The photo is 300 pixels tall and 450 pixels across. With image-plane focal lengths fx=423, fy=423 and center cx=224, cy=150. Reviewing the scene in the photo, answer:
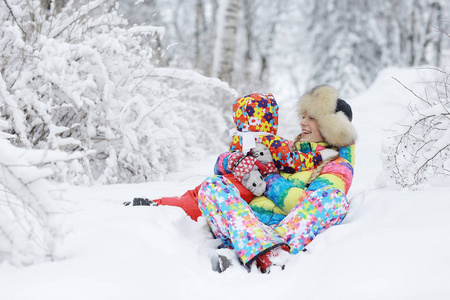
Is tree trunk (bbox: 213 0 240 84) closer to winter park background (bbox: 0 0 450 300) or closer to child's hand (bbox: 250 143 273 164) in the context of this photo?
winter park background (bbox: 0 0 450 300)

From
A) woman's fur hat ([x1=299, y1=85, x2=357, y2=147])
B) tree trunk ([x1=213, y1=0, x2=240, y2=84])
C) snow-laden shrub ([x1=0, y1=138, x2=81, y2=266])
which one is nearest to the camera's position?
snow-laden shrub ([x1=0, y1=138, x2=81, y2=266])

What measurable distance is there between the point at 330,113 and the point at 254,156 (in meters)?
0.59

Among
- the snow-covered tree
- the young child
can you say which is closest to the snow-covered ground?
the young child

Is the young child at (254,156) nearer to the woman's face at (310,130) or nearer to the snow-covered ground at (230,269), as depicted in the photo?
the woman's face at (310,130)

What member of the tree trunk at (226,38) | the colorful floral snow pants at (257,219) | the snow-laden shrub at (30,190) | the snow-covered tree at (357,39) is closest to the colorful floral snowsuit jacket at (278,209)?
the colorful floral snow pants at (257,219)

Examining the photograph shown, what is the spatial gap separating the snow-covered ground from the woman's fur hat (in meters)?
Result: 0.41

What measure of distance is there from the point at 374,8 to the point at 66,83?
17.1 metres

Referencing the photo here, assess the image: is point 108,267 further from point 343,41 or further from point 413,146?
point 343,41

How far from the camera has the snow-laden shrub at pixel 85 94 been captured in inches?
119

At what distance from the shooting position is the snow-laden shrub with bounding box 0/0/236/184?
3.03m

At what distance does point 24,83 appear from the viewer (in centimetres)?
301

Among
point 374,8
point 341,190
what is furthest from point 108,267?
point 374,8

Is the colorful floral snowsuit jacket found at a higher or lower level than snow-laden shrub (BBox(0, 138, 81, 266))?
lower

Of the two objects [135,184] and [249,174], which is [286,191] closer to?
[249,174]
